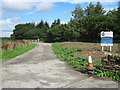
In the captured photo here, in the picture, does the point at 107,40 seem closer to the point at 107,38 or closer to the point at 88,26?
the point at 107,38

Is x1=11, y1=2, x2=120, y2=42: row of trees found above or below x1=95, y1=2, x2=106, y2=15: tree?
below

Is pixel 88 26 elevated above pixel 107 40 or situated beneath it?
elevated above

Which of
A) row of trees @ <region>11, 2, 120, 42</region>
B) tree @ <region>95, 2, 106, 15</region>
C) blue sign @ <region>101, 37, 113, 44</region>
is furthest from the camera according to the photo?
tree @ <region>95, 2, 106, 15</region>

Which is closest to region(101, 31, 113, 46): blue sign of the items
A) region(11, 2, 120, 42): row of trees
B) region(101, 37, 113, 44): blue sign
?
region(101, 37, 113, 44): blue sign

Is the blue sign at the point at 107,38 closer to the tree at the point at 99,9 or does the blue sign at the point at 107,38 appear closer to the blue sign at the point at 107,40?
the blue sign at the point at 107,40

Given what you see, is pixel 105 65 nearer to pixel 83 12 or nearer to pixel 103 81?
pixel 103 81

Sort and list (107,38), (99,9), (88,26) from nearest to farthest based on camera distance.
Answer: (107,38), (88,26), (99,9)

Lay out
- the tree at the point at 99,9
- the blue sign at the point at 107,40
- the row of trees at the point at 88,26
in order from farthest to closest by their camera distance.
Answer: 1. the tree at the point at 99,9
2. the row of trees at the point at 88,26
3. the blue sign at the point at 107,40

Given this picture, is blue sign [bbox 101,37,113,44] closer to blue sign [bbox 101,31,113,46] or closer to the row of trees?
blue sign [bbox 101,31,113,46]

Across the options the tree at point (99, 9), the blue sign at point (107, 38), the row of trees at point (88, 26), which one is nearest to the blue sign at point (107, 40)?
the blue sign at point (107, 38)

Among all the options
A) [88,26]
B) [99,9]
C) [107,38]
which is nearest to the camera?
[107,38]

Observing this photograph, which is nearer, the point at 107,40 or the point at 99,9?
the point at 107,40

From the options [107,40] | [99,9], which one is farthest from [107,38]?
[99,9]

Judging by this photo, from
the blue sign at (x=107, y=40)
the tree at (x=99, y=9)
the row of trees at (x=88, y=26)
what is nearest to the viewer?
the blue sign at (x=107, y=40)
